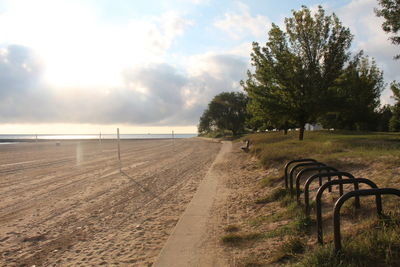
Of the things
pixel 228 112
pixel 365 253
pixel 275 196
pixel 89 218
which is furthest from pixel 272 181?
pixel 228 112

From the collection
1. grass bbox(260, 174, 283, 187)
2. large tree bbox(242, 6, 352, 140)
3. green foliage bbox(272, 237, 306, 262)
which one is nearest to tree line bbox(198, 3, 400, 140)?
large tree bbox(242, 6, 352, 140)

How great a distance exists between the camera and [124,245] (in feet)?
19.0

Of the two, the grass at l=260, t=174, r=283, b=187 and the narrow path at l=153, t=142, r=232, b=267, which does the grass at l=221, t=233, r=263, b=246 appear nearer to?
the narrow path at l=153, t=142, r=232, b=267

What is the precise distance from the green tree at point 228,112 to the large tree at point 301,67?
50.4m

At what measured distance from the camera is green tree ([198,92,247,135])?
74.7 meters

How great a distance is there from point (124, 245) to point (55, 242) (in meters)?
1.40

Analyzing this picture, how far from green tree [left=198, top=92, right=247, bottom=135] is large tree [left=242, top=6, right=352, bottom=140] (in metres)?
50.4

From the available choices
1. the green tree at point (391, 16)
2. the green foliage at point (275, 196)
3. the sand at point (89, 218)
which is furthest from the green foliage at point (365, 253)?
the green tree at point (391, 16)

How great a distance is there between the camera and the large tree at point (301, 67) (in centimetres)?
2169

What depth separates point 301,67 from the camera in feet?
71.7

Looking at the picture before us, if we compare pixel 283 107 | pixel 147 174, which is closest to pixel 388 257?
pixel 147 174

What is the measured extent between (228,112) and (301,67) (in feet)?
179

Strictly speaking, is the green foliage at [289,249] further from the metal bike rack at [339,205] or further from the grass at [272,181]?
the grass at [272,181]

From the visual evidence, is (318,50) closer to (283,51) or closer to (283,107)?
(283,51)
